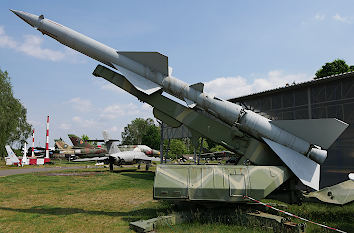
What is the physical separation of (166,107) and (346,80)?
7.87m

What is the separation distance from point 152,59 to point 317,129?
16.9 ft

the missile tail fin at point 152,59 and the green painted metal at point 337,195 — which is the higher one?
the missile tail fin at point 152,59

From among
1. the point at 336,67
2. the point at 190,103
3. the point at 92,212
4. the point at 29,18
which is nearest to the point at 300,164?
the point at 190,103

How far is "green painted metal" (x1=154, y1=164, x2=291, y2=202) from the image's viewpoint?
5797mm

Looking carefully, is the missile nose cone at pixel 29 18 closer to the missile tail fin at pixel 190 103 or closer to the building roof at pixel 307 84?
the missile tail fin at pixel 190 103

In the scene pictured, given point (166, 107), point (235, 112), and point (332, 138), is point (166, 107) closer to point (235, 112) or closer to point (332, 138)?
point (235, 112)

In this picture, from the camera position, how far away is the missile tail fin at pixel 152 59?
7219mm

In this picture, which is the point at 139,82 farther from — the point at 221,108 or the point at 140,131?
the point at 140,131

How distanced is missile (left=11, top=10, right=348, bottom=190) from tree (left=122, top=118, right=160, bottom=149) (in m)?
63.1

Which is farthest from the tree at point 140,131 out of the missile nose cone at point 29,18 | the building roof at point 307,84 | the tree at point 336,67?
the missile nose cone at point 29,18

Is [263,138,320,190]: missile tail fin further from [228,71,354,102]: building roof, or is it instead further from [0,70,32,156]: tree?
[0,70,32,156]: tree

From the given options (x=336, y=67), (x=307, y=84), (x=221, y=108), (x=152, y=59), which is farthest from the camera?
(x=336, y=67)

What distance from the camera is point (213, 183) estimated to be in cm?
584

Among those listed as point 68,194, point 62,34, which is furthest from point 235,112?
point 68,194
